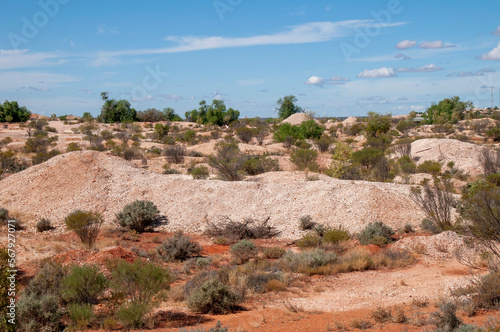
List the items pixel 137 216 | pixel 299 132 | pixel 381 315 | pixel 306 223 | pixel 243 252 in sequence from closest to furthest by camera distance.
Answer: pixel 381 315, pixel 243 252, pixel 306 223, pixel 137 216, pixel 299 132

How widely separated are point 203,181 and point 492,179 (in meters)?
14.4

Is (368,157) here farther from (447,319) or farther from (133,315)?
(133,315)

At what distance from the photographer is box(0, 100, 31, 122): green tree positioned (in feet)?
197

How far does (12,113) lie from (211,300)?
6343cm

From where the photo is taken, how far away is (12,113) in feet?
200

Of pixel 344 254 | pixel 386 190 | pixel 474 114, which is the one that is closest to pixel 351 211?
pixel 386 190

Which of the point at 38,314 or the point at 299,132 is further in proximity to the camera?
the point at 299,132

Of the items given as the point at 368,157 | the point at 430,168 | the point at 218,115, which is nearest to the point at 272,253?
the point at 368,157

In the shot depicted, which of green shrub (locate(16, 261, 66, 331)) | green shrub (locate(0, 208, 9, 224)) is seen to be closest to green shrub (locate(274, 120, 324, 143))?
green shrub (locate(0, 208, 9, 224))

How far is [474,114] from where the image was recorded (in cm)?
6844

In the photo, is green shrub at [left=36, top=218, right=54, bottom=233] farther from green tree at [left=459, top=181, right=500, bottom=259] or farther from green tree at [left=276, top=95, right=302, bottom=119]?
green tree at [left=276, top=95, right=302, bottom=119]

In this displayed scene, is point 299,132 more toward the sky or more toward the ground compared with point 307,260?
more toward the sky

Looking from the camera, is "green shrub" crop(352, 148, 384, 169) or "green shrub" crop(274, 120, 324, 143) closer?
"green shrub" crop(352, 148, 384, 169)

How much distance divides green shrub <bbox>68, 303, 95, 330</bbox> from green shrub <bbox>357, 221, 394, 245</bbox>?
9.36 meters
